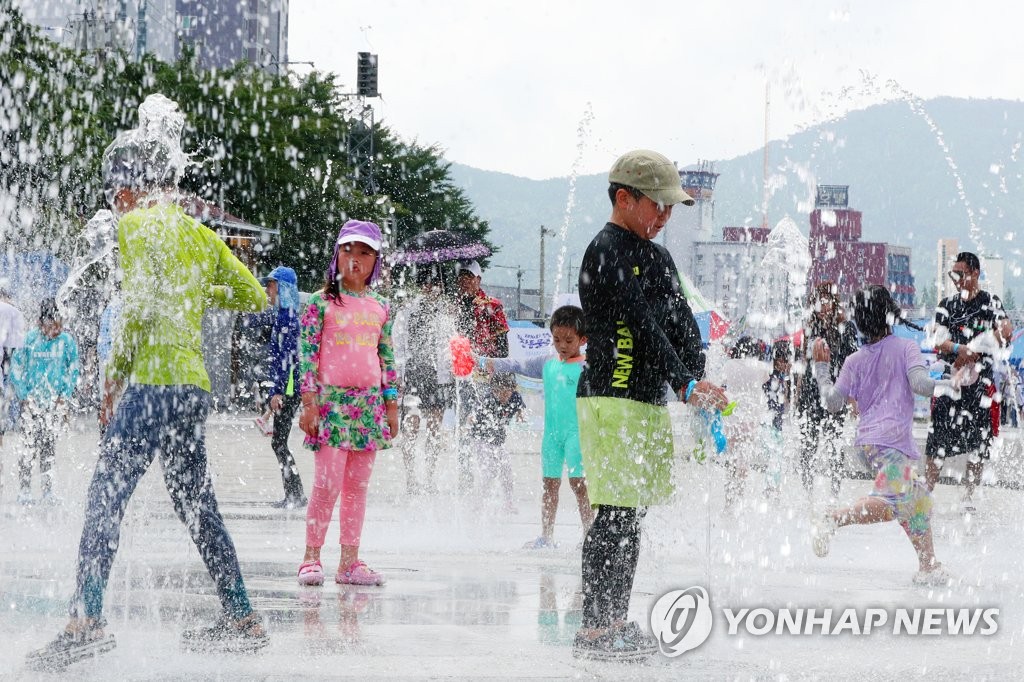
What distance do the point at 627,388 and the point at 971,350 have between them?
13.4 feet

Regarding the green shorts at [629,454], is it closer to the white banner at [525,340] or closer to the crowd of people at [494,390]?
the crowd of people at [494,390]

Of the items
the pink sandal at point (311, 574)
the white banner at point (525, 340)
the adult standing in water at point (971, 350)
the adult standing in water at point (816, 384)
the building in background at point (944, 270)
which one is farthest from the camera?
the white banner at point (525, 340)

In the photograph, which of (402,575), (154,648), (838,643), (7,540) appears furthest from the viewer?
(7,540)

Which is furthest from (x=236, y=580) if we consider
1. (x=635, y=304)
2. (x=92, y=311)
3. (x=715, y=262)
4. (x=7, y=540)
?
(x=715, y=262)

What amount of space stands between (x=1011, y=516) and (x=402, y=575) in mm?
5360

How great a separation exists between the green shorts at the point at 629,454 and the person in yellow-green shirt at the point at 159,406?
1.29m

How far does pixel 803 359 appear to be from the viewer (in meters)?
9.94

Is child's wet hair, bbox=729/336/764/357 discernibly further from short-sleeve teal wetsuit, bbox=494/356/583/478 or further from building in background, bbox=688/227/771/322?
building in background, bbox=688/227/771/322

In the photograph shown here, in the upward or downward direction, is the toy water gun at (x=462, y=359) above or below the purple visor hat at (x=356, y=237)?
below

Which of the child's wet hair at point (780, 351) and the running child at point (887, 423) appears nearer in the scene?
the running child at point (887, 423)

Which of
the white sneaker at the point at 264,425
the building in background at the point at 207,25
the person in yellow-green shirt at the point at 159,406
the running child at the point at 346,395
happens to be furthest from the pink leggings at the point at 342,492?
the building in background at the point at 207,25

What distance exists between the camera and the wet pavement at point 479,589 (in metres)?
4.43

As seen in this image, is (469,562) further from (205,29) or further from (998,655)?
(205,29)

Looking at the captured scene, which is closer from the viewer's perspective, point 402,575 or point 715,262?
point 402,575
